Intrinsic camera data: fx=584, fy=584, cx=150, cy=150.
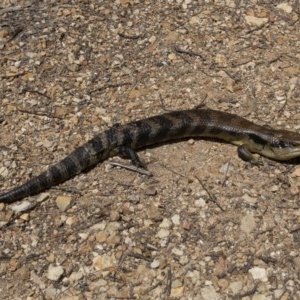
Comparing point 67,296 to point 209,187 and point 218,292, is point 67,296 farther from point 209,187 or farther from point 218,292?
point 209,187

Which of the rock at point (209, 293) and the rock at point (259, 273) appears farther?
the rock at point (259, 273)

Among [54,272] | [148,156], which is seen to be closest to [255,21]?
[148,156]

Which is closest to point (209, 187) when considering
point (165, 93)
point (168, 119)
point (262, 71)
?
point (168, 119)

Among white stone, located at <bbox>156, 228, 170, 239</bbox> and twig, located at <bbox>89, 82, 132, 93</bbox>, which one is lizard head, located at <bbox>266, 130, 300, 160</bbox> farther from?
twig, located at <bbox>89, 82, 132, 93</bbox>

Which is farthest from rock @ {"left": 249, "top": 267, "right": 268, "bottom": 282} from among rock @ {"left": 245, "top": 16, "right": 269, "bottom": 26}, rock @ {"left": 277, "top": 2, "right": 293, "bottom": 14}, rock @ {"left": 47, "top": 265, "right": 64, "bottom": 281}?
rock @ {"left": 277, "top": 2, "right": 293, "bottom": 14}

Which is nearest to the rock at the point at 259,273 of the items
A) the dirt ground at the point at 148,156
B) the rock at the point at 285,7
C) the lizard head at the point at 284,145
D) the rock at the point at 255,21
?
the dirt ground at the point at 148,156

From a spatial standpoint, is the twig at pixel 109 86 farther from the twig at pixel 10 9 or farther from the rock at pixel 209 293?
the rock at pixel 209 293
